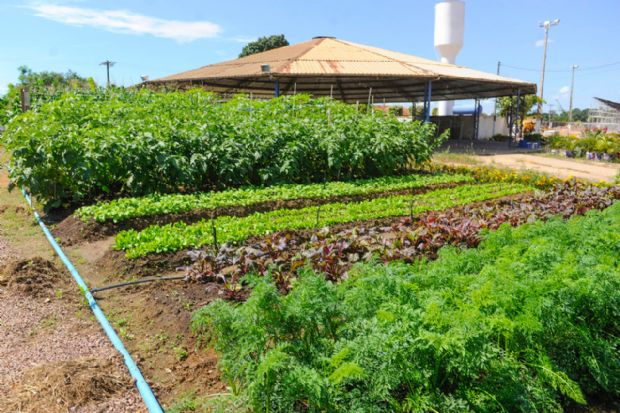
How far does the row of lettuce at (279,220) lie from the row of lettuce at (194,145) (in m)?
1.98

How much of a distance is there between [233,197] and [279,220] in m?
1.68

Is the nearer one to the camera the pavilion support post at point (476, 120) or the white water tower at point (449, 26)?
the pavilion support post at point (476, 120)

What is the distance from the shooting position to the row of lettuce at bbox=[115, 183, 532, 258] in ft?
20.0

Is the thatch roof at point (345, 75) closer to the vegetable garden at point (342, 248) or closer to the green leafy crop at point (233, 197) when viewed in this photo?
the vegetable garden at point (342, 248)

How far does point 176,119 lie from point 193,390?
26.0 ft

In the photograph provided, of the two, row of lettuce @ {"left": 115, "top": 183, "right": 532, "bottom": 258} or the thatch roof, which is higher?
the thatch roof

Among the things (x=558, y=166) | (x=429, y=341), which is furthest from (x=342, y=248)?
(x=558, y=166)

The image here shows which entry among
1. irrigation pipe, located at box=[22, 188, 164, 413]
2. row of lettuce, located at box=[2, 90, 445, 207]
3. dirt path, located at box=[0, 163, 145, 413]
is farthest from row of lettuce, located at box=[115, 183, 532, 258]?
row of lettuce, located at box=[2, 90, 445, 207]

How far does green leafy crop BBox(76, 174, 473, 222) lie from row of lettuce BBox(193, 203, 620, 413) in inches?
183

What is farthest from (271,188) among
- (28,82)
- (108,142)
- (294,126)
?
(28,82)

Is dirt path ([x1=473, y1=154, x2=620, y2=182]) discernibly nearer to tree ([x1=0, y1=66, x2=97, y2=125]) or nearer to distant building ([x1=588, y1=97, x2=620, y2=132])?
tree ([x1=0, y1=66, x2=97, y2=125])

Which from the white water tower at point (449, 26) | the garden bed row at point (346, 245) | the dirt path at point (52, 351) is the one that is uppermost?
the white water tower at point (449, 26)

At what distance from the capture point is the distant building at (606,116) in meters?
39.5

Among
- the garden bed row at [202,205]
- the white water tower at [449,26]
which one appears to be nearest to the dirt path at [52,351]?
the garden bed row at [202,205]
